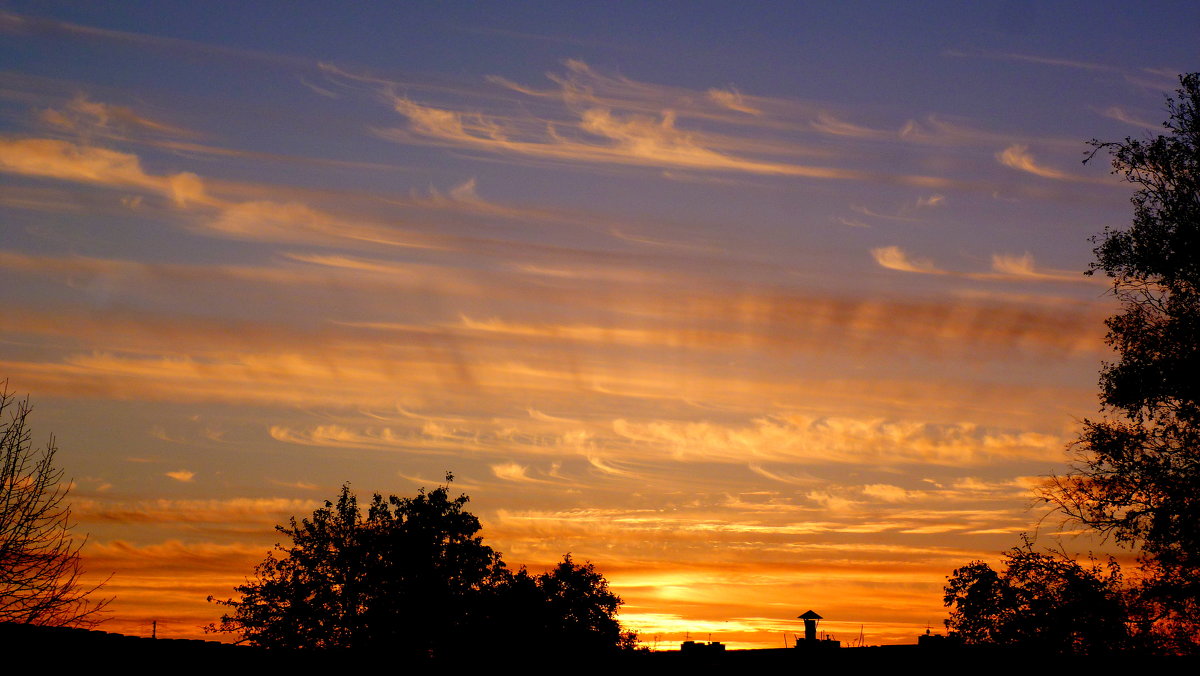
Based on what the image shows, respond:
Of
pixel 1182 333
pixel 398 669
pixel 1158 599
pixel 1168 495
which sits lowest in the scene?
pixel 398 669

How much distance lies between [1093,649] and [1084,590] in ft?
7.12

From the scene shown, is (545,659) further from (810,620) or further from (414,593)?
(414,593)

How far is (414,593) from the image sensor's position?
5156 cm

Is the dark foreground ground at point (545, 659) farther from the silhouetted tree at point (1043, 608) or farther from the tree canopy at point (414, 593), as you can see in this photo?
the tree canopy at point (414, 593)

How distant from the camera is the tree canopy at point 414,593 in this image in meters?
49.7

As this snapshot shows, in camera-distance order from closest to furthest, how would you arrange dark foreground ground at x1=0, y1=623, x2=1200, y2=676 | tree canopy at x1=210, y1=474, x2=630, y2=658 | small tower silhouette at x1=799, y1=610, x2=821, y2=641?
dark foreground ground at x1=0, y1=623, x2=1200, y2=676 < small tower silhouette at x1=799, y1=610, x2=821, y2=641 < tree canopy at x1=210, y1=474, x2=630, y2=658

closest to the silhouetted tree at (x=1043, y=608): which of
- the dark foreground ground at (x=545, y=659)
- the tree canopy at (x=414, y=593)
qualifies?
the dark foreground ground at (x=545, y=659)

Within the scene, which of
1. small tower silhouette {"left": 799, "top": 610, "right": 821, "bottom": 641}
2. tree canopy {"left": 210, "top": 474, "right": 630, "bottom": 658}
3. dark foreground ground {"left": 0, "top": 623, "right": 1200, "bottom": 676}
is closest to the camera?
dark foreground ground {"left": 0, "top": 623, "right": 1200, "bottom": 676}

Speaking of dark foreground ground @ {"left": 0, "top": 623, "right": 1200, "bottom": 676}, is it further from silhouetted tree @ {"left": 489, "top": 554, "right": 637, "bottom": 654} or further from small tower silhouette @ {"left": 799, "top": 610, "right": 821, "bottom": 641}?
silhouetted tree @ {"left": 489, "top": 554, "right": 637, "bottom": 654}

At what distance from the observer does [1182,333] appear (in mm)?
21656

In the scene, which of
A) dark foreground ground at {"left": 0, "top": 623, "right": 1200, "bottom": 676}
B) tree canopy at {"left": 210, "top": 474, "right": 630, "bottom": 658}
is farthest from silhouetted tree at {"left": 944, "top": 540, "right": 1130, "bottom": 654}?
tree canopy at {"left": 210, "top": 474, "right": 630, "bottom": 658}

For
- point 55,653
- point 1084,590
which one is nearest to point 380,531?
point 1084,590

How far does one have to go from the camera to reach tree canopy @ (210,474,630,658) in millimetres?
49719

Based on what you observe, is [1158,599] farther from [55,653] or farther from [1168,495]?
[55,653]
